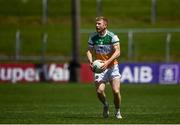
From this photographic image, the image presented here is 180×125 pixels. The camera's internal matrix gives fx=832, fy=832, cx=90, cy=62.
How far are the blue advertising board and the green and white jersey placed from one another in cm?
2150

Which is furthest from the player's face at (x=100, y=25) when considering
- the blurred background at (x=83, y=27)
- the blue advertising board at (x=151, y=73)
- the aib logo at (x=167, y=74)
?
the blurred background at (x=83, y=27)

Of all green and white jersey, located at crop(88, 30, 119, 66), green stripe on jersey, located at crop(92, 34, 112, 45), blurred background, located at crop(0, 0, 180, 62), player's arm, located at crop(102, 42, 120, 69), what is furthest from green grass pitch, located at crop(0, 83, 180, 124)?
blurred background, located at crop(0, 0, 180, 62)

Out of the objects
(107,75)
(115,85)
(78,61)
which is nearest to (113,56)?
(107,75)

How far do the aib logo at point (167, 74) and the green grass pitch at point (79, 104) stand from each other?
7.44 ft

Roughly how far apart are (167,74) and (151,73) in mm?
783

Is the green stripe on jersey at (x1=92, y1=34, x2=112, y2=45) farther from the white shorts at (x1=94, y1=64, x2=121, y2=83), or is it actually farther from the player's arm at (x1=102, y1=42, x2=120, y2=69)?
the white shorts at (x1=94, y1=64, x2=121, y2=83)

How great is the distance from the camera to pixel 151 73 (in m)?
40.6

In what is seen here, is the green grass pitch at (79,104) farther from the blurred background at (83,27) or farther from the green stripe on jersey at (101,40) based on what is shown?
the blurred background at (83,27)

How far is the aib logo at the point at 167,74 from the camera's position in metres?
40.3

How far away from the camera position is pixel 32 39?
53375 mm

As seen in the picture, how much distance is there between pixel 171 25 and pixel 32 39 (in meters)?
9.55

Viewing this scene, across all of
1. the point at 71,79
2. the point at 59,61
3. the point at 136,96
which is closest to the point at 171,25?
the point at 59,61

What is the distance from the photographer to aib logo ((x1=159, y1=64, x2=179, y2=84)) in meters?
40.3

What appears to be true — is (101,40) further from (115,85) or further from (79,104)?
(79,104)
